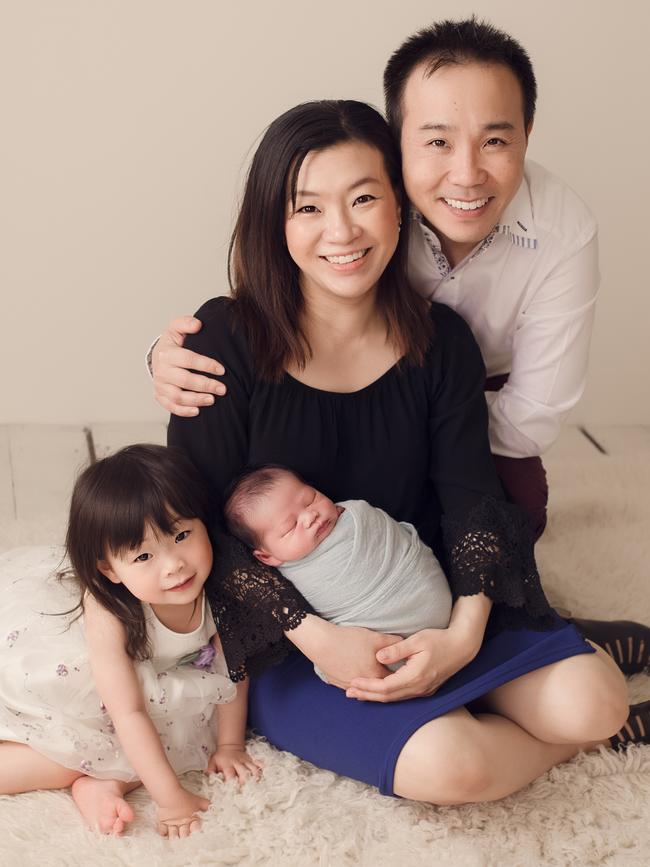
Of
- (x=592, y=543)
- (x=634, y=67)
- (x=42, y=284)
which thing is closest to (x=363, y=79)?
(x=634, y=67)

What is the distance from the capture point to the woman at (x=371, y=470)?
162 centimetres

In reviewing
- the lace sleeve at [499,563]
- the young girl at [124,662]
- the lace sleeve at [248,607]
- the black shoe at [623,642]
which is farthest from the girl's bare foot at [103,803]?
the black shoe at [623,642]

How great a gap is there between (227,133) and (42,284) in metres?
0.64

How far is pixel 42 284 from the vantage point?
3064mm

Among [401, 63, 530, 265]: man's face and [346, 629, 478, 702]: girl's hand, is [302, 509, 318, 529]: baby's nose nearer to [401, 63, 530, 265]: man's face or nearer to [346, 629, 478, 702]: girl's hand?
[346, 629, 478, 702]: girl's hand

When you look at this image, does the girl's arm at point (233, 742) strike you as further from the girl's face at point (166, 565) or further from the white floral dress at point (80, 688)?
the girl's face at point (166, 565)

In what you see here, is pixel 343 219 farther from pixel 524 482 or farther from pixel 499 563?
pixel 524 482

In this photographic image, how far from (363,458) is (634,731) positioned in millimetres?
616

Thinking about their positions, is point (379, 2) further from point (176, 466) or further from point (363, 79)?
point (176, 466)

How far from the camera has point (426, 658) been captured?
5.28ft

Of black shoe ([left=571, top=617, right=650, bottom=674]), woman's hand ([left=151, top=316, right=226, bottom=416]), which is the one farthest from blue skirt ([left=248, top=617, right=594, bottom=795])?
woman's hand ([left=151, top=316, right=226, bottom=416])

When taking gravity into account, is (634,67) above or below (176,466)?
above

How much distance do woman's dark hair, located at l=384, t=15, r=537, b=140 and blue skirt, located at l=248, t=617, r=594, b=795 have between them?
0.83 meters

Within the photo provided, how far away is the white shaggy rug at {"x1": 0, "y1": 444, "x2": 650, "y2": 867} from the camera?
1.56 metres
